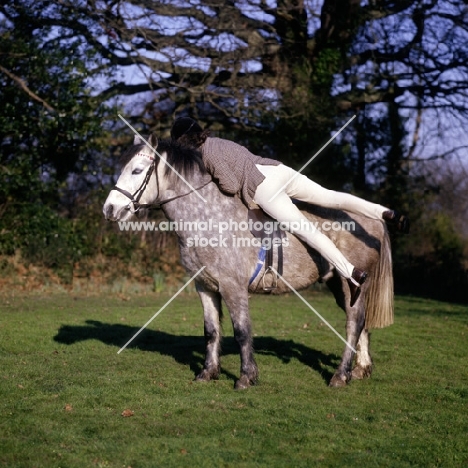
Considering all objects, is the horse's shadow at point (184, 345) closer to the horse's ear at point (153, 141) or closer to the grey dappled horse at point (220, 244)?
the grey dappled horse at point (220, 244)

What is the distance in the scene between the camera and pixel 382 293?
24.5 ft

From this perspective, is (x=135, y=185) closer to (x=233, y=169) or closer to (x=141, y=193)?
(x=141, y=193)

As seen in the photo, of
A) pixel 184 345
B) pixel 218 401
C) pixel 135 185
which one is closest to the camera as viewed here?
pixel 218 401

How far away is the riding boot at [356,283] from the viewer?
6660 millimetres

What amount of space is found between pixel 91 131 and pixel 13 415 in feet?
39.0

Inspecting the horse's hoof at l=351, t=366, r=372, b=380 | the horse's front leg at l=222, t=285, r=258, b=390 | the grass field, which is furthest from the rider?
the grass field

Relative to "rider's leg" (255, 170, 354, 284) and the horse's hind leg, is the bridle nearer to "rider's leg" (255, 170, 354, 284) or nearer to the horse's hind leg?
"rider's leg" (255, 170, 354, 284)

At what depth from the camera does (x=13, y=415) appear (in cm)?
552

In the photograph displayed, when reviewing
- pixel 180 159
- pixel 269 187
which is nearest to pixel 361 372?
pixel 269 187

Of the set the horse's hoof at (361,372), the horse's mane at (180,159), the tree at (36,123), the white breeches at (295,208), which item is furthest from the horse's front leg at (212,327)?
the tree at (36,123)

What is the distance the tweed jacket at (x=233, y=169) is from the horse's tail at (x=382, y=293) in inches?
65.5

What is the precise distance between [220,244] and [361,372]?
2163 mm

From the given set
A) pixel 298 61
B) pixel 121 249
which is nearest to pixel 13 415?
pixel 121 249

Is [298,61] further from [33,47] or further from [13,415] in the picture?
[13,415]
